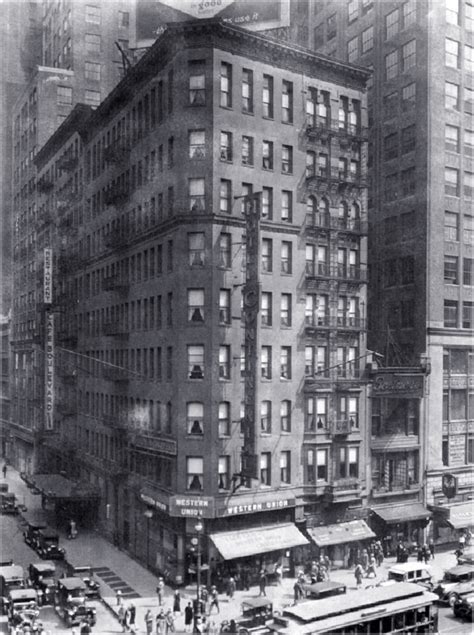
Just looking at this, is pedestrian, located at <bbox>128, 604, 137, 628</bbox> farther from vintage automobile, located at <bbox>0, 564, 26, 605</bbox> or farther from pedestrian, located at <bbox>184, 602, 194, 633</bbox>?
vintage automobile, located at <bbox>0, 564, 26, 605</bbox>

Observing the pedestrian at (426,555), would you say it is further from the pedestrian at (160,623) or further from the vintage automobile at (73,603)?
the vintage automobile at (73,603)

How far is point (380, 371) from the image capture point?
54969 mm

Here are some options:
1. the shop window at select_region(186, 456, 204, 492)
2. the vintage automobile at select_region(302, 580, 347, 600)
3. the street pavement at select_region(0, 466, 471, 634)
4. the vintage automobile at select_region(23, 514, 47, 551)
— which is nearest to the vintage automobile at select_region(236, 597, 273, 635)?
the vintage automobile at select_region(302, 580, 347, 600)

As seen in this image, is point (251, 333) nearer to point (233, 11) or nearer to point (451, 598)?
point (451, 598)

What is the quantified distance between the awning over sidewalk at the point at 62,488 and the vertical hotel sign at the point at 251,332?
17357 millimetres

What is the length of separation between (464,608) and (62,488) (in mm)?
32149

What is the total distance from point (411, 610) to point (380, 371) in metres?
23.4

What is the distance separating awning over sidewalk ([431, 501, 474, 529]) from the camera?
56219mm

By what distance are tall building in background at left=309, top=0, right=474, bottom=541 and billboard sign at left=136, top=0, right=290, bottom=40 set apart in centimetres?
1809

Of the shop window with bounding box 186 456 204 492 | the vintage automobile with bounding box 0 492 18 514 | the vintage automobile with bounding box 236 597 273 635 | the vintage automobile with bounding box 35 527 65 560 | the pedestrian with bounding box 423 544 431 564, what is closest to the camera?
the vintage automobile with bounding box 236 597 273 635

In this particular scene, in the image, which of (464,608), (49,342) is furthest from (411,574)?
(49,342)

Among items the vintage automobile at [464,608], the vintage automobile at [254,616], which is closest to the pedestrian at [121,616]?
the vintage automobile at [254,616]

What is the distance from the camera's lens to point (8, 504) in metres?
64.8

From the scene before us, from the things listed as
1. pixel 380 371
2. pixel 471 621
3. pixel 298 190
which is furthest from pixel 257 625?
pixel 298 190
